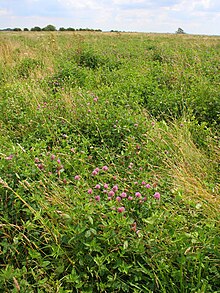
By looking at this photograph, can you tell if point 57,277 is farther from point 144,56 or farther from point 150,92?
point 144,56

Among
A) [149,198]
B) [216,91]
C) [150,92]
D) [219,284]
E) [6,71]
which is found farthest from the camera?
[6,71]

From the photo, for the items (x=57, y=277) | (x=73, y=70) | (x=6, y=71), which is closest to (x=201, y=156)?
(x=57, y=277)

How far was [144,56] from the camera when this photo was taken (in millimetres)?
9070

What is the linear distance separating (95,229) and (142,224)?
1.41 feet

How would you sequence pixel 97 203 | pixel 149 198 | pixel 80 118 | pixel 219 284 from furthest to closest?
pixel 80 118 → pixel 149 198 → pixel 97 203 → pixel 219 284

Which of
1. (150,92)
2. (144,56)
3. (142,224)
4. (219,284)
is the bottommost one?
(219,284)

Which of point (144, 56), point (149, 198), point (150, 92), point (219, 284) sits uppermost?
point (144, 56)

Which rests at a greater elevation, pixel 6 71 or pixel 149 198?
pixel 6 71

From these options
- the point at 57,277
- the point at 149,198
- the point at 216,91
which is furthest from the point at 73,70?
the point at 57,277

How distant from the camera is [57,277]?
186 cm

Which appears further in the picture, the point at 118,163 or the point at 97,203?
the point at 118,163

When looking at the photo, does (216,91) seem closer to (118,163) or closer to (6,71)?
(118,163)

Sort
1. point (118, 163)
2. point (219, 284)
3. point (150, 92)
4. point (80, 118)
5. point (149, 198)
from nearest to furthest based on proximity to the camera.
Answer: point (219, 284) < point (149, 198) < point (118, 163) < point (80, 118) < point (150, 92)

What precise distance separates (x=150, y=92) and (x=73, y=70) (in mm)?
2227
